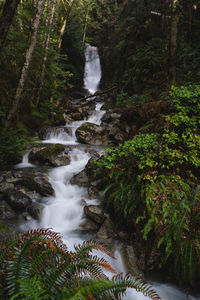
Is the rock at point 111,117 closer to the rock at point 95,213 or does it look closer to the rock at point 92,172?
the rock at point 92,172

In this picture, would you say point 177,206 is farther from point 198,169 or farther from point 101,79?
point 101,79

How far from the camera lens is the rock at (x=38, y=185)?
5.93 m

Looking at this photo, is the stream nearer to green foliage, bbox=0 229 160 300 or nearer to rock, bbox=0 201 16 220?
rock, bbox=0 201 16 220

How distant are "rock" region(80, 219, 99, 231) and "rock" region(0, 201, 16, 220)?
1.71 meters

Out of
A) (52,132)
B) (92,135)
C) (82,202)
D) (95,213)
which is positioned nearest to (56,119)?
(52,132)

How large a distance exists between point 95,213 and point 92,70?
23.1 m

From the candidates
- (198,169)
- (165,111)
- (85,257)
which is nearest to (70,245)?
(85,257)

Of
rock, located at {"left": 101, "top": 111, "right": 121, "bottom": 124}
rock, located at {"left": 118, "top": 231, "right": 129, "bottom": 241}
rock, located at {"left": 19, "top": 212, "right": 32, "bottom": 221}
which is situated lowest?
rock, located at {"left": 19, "top": 212, "right": 32, "bottom": 221}

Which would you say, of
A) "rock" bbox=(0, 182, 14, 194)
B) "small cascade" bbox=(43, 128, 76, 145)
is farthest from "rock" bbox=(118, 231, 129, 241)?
"small cascade" bbox=(43, 128, 76, 145)

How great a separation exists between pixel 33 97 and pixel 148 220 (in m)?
10.6

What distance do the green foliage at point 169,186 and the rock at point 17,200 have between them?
2228 mm

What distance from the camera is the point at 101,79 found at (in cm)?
2381

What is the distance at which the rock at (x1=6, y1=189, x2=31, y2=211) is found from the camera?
5.07 metres

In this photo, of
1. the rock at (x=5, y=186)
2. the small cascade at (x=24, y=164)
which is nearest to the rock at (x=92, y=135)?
the small cascade at (x=24, y=164)
